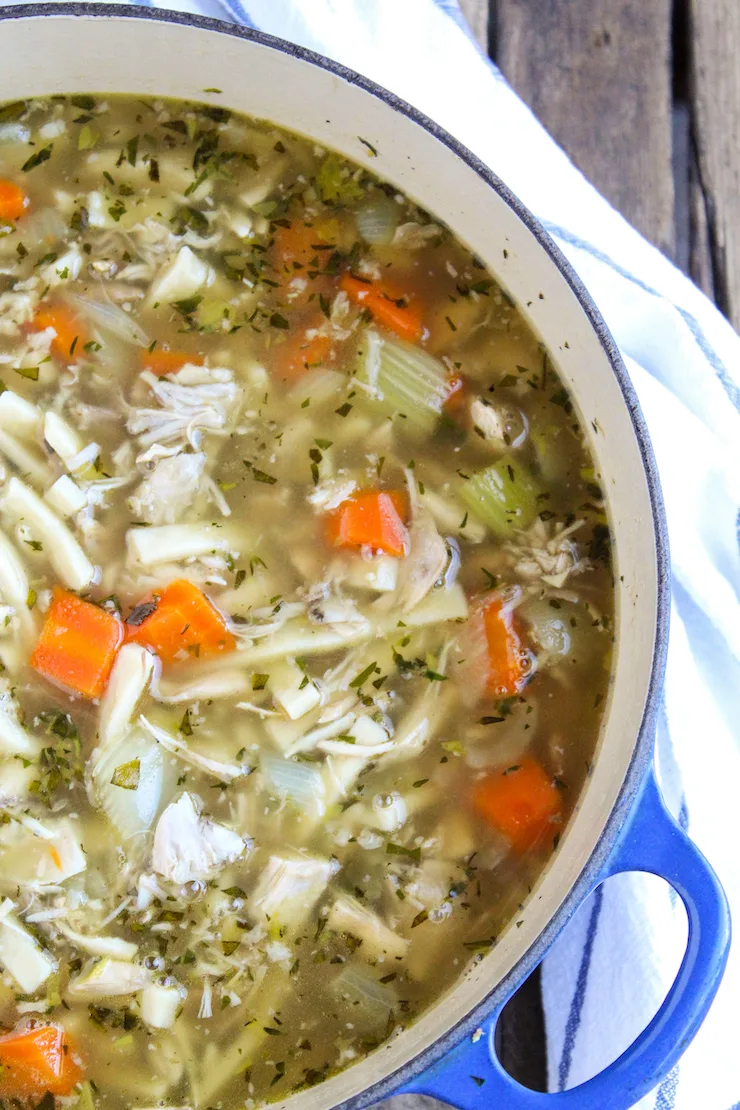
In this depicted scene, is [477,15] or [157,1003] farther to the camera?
[477,15]

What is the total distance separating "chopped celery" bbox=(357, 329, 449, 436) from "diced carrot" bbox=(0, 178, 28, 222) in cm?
86

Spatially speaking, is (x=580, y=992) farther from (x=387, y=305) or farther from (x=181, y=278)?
(x=181, y=278)

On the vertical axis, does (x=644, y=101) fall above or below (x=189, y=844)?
above

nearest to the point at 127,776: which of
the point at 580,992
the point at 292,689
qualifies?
the point at 292,689

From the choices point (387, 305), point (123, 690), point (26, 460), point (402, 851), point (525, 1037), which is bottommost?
point (525, 1037)

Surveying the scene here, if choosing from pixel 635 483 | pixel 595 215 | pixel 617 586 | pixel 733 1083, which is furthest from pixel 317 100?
pixel 733 1083

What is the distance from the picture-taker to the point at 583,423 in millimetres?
2584

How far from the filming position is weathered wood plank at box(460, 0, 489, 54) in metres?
3.18

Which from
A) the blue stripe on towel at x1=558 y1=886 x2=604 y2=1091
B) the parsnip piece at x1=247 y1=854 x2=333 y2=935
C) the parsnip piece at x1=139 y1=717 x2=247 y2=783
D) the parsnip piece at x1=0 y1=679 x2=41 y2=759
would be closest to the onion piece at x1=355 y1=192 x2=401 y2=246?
the parsnip piece at x1=139 y1=717 x2=247 y2=783

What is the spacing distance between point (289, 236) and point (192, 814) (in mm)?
1352

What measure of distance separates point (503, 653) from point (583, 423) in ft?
1.83

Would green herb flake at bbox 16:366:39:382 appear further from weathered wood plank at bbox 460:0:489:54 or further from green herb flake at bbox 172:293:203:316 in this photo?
weathered wood plank at bbox 460:0:489:54

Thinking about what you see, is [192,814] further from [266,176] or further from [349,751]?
[266,176]

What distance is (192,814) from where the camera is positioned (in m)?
2.51
